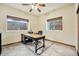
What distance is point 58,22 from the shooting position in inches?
64.9

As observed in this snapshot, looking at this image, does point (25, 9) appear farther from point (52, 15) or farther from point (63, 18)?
point (63, 18)

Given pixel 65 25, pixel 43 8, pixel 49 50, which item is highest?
pixel 43 8

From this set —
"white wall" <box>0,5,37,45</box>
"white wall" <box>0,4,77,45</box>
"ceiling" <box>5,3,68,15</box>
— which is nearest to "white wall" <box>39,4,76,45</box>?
"white wall" <box>0,4,77,45</box>

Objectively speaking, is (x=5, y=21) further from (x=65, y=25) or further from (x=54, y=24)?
(x=65, y=25)

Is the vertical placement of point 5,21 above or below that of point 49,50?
above

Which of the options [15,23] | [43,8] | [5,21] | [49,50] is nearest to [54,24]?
[43,8]

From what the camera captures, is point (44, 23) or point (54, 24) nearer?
point (54, 24)

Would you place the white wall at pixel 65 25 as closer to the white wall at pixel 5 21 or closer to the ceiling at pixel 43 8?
the ceiling at pixel 43 8

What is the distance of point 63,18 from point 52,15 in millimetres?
264

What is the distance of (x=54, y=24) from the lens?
1.69 m

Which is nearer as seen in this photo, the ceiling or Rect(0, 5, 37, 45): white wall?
the ceiling

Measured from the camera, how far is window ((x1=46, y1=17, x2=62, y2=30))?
1648 millimetres

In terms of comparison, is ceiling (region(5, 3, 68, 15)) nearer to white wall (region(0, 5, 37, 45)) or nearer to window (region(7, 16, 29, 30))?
white wall (region(0, 5, 37, 45))

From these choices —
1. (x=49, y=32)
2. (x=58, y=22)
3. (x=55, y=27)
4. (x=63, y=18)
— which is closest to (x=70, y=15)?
(x=63, y=18)
